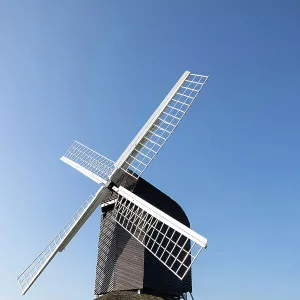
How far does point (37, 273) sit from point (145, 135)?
8329 millimetres

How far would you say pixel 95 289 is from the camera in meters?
17.7

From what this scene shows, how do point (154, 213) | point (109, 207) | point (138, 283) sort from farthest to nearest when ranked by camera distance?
point (109, 207), point (138, 283), point (154, 213)

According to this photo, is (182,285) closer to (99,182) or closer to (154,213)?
(154,213)

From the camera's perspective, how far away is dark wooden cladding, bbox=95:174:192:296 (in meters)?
16.4

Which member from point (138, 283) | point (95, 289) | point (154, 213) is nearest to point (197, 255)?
point (154, 213)

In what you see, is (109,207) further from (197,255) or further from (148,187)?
(197,255)

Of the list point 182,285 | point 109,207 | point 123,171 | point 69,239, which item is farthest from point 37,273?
point 182,285

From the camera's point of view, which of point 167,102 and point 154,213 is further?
point 167,102

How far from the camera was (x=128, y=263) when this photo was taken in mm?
16641

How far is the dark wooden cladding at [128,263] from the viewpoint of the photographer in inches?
644

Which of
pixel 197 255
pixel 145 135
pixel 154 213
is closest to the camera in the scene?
pixel 197 255

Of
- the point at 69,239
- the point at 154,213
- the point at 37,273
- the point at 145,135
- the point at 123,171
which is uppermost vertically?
the point at 145,135

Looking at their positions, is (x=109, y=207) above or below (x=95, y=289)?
above

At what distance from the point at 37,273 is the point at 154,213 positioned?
6480 mm
